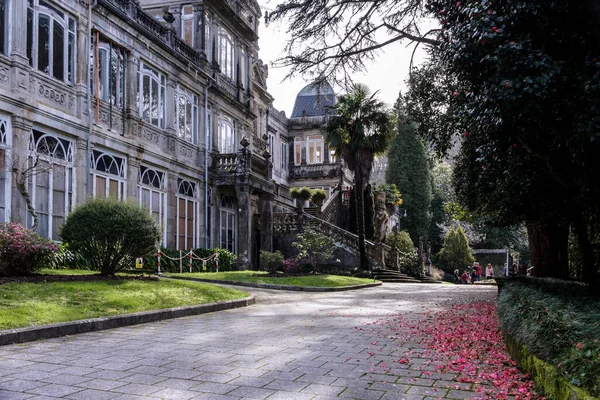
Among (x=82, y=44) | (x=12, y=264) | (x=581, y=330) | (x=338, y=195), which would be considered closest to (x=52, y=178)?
(x=82, y=44)

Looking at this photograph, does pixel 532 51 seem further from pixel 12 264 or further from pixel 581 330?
pixel 12 264

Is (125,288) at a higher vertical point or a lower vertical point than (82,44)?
lower

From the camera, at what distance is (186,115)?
25.9 metres

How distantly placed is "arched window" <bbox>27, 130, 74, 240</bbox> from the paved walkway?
829 centimetres

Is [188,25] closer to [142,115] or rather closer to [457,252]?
[142,115]

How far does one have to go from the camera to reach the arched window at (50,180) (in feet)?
51.0

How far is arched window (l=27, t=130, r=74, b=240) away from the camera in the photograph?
15547 millimetres

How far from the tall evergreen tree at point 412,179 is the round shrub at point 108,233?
4643cm

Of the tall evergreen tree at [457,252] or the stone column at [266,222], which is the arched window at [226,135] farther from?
the tall evergreen tree at [457,252]

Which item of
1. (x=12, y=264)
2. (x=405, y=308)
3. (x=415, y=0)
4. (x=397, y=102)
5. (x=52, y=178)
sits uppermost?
(x=415, y=0)

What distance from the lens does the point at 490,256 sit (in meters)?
55.6

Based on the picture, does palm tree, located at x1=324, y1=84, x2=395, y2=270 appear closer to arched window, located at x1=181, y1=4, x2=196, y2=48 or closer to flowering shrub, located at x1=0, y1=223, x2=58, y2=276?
arched window, located at x1=181, y1=4, x2=196, y2=48

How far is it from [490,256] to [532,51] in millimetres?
51252

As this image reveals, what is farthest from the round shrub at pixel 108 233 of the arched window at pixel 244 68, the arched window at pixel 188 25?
the arched window at pixel 244 68
